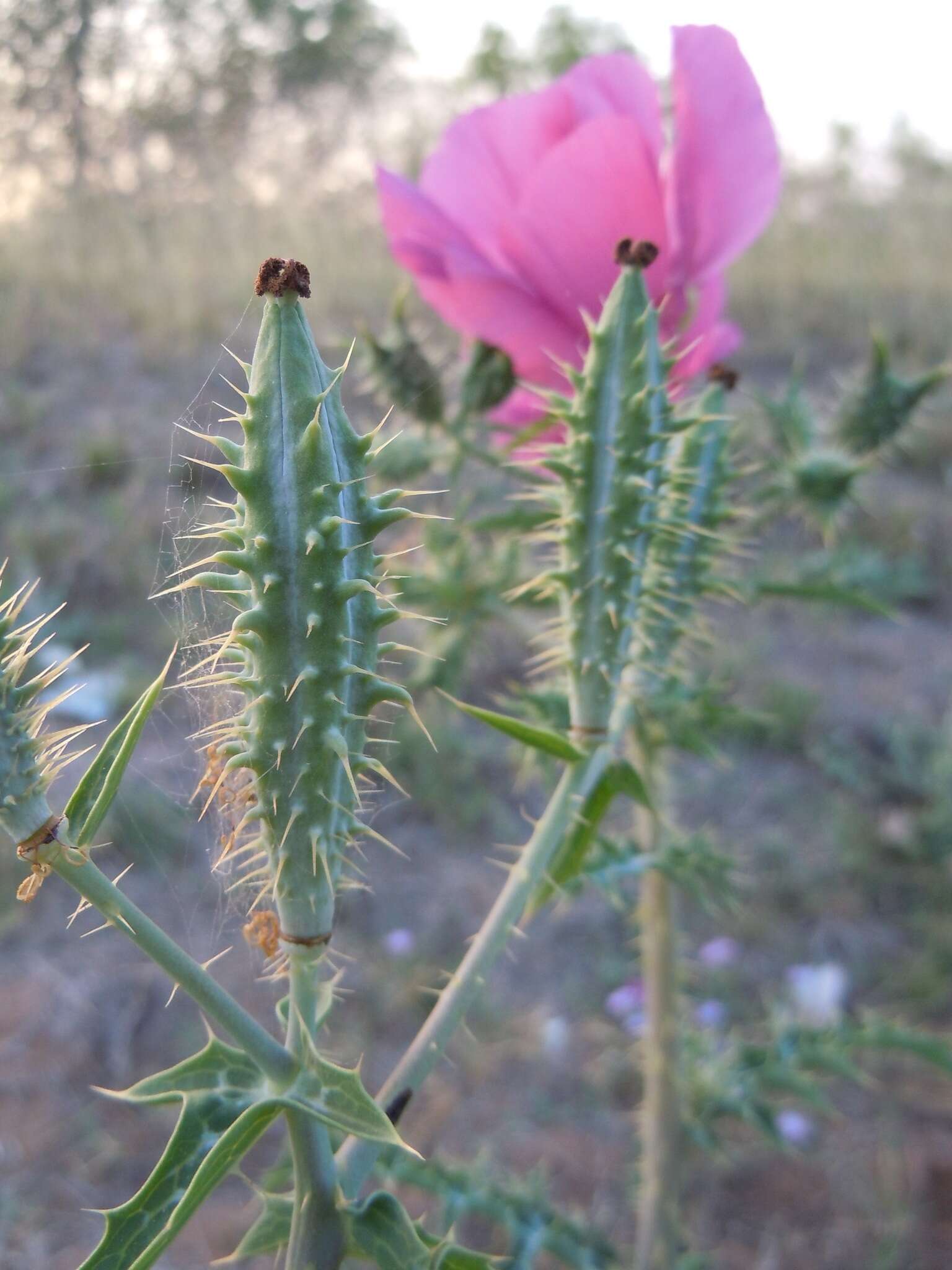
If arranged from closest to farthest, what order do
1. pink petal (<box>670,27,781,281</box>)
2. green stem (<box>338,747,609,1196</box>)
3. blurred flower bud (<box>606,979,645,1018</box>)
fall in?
1. green stem (<box>338,747,609,1196</box>)
2. pink petal (<box>670,27,781,281</box>)
3. blurred flower bud (<box>606,979,645,1018</box>)

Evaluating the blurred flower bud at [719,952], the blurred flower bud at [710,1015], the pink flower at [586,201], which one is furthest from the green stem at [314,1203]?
the blurred flower bud at [719,952]

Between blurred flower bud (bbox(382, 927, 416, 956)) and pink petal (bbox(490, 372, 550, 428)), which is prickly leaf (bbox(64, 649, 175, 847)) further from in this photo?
blurred flower bud (bbox(382, 927, 416, 956))

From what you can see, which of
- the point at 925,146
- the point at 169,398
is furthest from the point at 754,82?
the point at 925,146

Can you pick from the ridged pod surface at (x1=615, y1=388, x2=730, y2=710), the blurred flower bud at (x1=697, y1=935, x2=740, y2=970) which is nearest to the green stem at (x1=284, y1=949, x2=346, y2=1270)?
the ridged pod surface at (x1=615, y1=388, x2=730, y2=710)

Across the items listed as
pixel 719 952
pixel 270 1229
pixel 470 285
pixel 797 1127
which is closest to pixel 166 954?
pixel 270 1229

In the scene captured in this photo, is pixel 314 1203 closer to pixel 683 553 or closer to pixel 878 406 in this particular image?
pixel 683 553

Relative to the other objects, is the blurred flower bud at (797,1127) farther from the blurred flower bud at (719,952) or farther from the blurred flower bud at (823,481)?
the blurred flower bud at (823,481)
